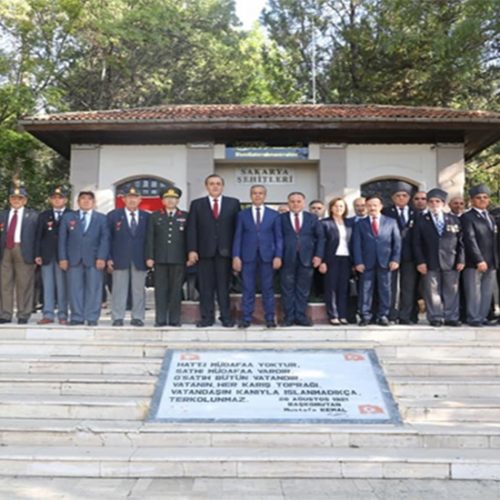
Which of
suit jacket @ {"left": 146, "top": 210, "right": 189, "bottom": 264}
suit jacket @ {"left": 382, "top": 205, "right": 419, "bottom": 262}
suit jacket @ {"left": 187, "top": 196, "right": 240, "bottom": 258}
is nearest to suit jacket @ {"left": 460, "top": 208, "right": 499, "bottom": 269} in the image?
suit jacket @ {"left": 382, "top": 205, "right": 419, "bottom": 262}

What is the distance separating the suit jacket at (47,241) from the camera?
22.1ft

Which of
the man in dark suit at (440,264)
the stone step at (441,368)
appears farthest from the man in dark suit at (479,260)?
the stone step at (441,368)

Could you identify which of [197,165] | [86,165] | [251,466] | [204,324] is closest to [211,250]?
[204,324]

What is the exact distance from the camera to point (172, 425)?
439 cm

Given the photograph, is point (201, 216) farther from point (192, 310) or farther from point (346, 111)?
point (346, 111)

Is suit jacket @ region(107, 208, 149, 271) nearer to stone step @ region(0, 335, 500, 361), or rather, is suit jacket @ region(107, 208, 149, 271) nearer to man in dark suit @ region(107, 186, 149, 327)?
man in dark suit @ region(107, 186, 149, 327)

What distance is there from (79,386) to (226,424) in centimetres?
163

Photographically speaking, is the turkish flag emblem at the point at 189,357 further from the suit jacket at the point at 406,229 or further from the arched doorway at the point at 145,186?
the arched doorway at the point at 145,186

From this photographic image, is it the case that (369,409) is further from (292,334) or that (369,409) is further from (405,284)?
(405,284)

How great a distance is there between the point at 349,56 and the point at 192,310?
53.9 ft

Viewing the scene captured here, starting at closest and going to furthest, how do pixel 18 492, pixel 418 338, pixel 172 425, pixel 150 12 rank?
pixel 18 492 < pixel 172 425 < pixel 418 338 < pixel 150 12

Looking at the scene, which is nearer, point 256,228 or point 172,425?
point 172,425

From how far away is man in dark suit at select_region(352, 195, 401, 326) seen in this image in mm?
6434

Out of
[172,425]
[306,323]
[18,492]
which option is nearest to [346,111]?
[306,323]
